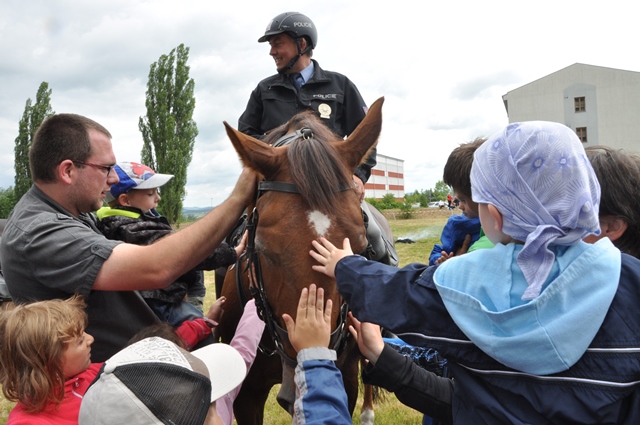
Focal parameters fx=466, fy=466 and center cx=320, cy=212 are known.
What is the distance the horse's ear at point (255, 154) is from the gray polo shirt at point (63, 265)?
776 millimetres

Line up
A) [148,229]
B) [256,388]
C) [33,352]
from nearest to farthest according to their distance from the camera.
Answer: [33,352] → [148,229] → [256,388]

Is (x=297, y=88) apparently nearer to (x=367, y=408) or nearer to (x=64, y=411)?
(x=64, y=411)

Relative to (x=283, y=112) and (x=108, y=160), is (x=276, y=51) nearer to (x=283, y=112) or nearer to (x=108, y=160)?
(x=283, y=112)

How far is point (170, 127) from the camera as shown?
26.4 m

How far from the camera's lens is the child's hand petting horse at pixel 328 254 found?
1889 millimetres

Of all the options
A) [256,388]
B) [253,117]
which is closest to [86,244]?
[256,388]

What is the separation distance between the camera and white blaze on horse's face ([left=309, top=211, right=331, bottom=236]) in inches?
82.9

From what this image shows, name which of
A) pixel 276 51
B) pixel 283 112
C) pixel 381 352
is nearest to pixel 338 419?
pixel 381 352

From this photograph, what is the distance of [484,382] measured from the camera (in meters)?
1.47

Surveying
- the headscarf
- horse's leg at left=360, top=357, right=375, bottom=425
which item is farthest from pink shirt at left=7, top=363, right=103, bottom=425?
horse's leg at left=360, top=357, right=375, bottom=425

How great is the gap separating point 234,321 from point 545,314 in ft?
8.23

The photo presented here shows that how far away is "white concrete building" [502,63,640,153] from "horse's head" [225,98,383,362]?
39130mm

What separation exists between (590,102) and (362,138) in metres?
42.1

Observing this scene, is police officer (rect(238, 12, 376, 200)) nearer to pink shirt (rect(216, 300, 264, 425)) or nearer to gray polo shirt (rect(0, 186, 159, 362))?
pink shirt (rect(216, 300, 264, 425))
